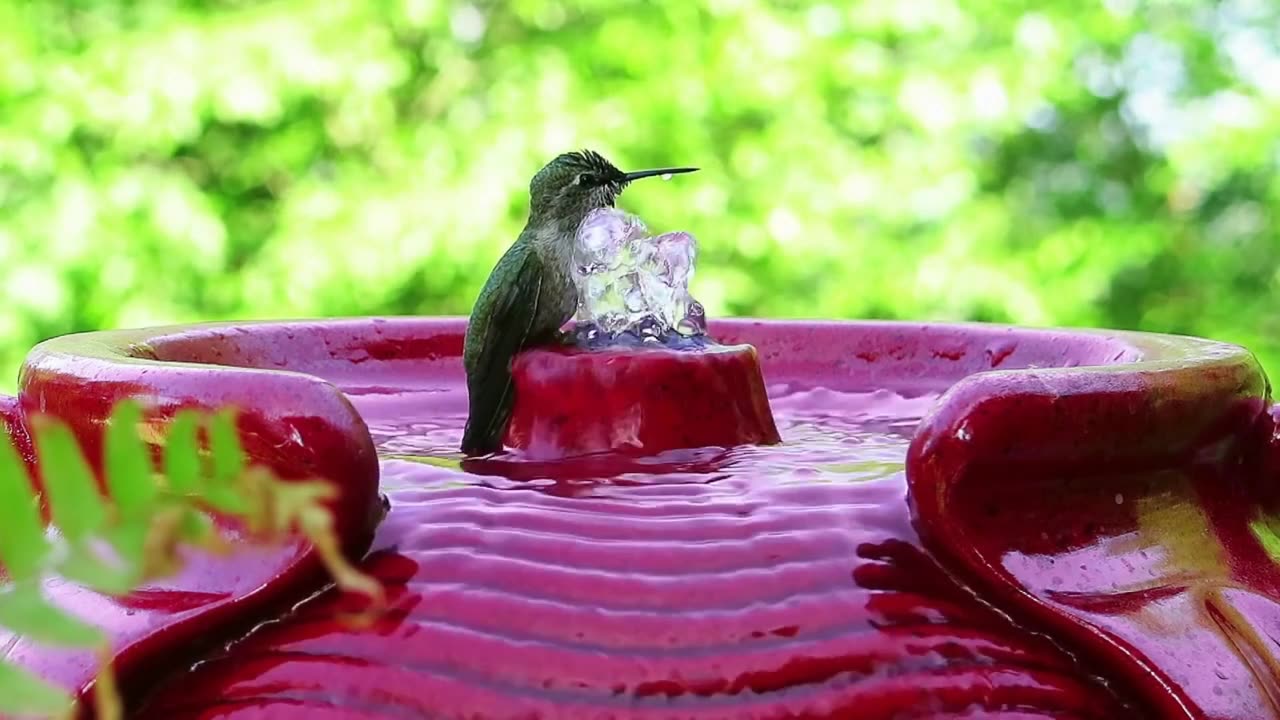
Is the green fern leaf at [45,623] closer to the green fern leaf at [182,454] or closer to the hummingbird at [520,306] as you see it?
the green fern leaf at [182,454]

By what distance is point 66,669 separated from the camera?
64cm

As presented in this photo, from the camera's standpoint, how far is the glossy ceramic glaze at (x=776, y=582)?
0.63m

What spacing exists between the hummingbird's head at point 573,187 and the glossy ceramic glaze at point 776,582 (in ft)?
1.21

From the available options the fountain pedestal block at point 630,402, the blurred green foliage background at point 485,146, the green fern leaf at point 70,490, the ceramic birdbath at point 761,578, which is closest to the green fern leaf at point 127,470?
the green fern leaf at point 70,490

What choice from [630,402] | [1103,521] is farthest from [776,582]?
[630,402]

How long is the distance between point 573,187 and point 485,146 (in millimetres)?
2660

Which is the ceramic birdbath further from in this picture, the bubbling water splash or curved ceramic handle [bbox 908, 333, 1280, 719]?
the bubbling water splash

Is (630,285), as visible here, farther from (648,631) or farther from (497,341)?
(648,631)

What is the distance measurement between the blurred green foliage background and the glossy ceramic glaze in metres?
2.98

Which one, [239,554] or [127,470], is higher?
[127,470]

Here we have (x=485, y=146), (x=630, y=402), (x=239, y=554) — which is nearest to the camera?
(x=239, y=554)

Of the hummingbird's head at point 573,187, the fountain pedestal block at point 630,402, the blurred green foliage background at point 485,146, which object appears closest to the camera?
the fountain pedestal block at point 630,402

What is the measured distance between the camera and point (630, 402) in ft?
3.12

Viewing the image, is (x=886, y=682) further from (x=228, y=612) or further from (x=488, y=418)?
(x=488, y=418)
